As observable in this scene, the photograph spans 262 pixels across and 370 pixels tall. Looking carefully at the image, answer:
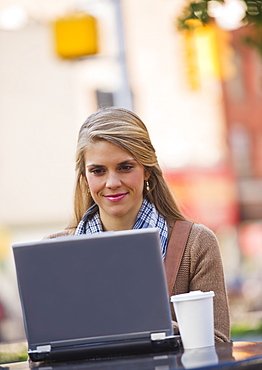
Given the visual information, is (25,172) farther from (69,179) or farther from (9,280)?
(9,280)

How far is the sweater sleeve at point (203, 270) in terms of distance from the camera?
3.63 m

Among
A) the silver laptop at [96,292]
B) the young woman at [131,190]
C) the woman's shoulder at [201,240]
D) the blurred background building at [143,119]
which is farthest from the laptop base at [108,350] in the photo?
the blurred background building at [143,119]

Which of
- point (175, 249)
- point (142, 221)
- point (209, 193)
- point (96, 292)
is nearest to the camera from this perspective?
point (96, 292)

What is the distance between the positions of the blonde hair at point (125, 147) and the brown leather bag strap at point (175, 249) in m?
0.13

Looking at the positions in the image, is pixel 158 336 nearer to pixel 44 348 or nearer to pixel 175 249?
pixel 44 348

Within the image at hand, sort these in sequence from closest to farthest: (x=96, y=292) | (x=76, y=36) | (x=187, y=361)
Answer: (x=187, y=361) < (x=96, y=292) < (x=76, y=36)

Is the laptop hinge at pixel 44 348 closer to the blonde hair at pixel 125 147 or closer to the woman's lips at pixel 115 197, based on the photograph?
the woman's lips at pixel 115 197

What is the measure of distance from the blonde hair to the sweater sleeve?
22 cm

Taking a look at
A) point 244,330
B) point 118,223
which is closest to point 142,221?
point 118,223

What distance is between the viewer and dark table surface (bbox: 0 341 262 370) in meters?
2.85

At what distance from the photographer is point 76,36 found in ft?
31.6

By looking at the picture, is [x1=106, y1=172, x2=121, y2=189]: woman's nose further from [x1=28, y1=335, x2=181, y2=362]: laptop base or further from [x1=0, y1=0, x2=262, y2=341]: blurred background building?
[x1=0, y1=0, x2=262, y2=341]: blurred background building

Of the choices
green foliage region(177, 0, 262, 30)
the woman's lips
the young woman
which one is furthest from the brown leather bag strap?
green foliage region(177, 0, 262, 30)

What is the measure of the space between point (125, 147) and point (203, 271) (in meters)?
0.57
